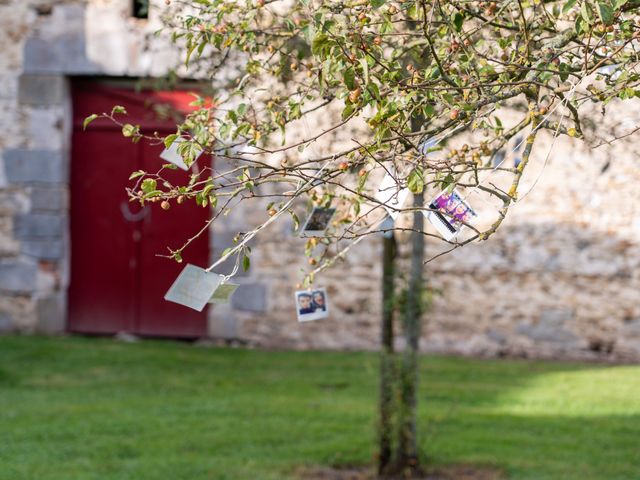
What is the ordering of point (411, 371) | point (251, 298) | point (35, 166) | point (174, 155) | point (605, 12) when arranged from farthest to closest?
point (35, 166) → point (251, 298) → point (411, 371) → point (174, 155) → point (605, 12)

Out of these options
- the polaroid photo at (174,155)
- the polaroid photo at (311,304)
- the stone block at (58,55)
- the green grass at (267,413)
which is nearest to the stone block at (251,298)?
the green grass at (267,413)

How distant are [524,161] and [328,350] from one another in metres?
7.16

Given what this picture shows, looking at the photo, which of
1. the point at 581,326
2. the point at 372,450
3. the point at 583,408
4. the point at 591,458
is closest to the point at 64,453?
the point at 372,450

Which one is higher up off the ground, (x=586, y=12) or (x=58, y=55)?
(x=58, y=55)

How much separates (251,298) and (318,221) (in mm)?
6352

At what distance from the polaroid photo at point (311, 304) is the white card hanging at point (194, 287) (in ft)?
2.69

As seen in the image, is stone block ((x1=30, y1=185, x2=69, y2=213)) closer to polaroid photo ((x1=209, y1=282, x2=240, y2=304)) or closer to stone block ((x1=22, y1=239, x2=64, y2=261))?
stone block ((x1=22, y1=239, x2=64, y2=261))

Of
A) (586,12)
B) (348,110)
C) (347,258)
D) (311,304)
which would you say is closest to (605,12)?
(586,12)

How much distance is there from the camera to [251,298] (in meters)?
10.5

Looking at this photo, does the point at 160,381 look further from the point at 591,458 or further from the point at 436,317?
the point at 591,458

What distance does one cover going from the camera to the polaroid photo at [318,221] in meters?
4.07

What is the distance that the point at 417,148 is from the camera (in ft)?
11.3

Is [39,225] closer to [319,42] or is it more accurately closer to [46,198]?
[46,198]

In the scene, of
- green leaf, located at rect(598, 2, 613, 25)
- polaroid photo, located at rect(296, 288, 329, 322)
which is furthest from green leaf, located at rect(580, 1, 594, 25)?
polaroid photo, located at rect(296, 288, 329, 322)
